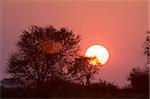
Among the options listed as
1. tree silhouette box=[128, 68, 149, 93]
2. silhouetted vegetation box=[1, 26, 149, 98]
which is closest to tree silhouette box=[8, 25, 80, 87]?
silhouetted vegetation box=[1, 26, 149, 98]

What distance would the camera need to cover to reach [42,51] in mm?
46125

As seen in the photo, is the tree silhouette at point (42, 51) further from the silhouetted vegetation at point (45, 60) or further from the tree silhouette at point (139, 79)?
the tree silhouette at point (139, 79)

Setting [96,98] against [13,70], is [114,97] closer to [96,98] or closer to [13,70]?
[96,98]

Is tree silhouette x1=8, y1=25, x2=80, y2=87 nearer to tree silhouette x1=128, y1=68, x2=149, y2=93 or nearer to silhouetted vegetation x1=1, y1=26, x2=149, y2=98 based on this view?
silhouetted vegetation x1=1, y1=26, x2=149, y2=98

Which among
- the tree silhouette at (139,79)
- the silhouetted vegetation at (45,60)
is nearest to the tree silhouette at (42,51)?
the silhouetted vegetation at (45,60)

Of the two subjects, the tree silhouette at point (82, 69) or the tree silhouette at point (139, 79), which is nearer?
the tree silhouette at point (139, 79)

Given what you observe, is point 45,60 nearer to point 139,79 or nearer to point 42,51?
point 42,51

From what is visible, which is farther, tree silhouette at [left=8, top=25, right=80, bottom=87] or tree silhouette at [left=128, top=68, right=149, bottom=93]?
tree silhouette at [left=8, top=25, right=80, bottom=87]

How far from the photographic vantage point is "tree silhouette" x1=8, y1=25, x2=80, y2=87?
4609 centimetres

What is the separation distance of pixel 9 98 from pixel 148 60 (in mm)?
14152

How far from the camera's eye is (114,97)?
24188 mm

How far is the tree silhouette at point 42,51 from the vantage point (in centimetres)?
4609

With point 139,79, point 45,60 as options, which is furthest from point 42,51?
point 139,79

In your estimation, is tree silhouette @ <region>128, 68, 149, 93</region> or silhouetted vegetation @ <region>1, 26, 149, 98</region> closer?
tree silhouette @ <region>128, 68, 149, 93</region>
